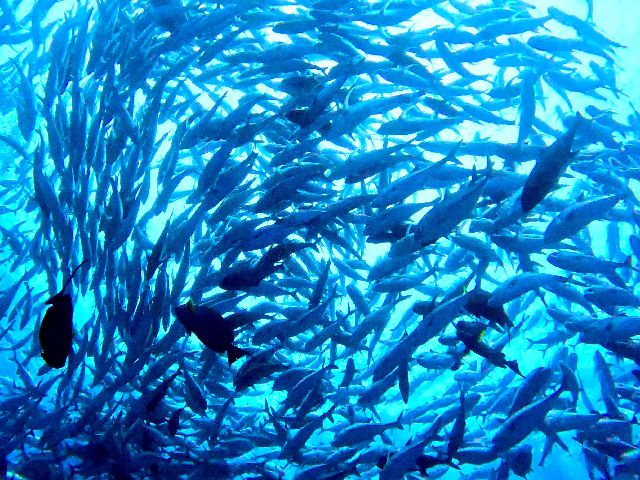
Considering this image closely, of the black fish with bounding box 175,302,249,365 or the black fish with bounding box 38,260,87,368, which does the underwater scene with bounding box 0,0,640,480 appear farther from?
the black fish with bounding box 38,260,87,368

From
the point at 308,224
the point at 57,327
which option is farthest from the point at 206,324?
the point at 308,224

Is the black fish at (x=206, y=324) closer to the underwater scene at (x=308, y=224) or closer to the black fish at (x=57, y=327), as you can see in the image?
the underwater scene at (x=308, y=224)

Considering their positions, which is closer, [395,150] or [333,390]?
[395,150]

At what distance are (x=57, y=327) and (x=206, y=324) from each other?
988mm

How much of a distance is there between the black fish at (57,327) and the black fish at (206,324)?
785mm

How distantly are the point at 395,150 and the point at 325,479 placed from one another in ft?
11.0

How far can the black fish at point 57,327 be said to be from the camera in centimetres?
261

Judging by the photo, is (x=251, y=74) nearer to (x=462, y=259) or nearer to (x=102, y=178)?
(x=102, y=178)

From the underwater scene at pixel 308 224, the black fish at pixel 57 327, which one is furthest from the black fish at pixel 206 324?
the black fish at pixel 57 327

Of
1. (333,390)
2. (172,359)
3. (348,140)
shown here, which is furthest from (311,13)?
(333,390)

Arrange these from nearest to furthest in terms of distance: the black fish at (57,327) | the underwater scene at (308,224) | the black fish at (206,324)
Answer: the black fish at (57,327) < the black fish at (206,324) < the underwater scene at (308,224)

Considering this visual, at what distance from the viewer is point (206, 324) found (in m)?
3.31

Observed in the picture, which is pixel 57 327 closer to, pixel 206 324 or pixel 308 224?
pixel 206 324

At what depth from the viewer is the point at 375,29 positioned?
5.13m
